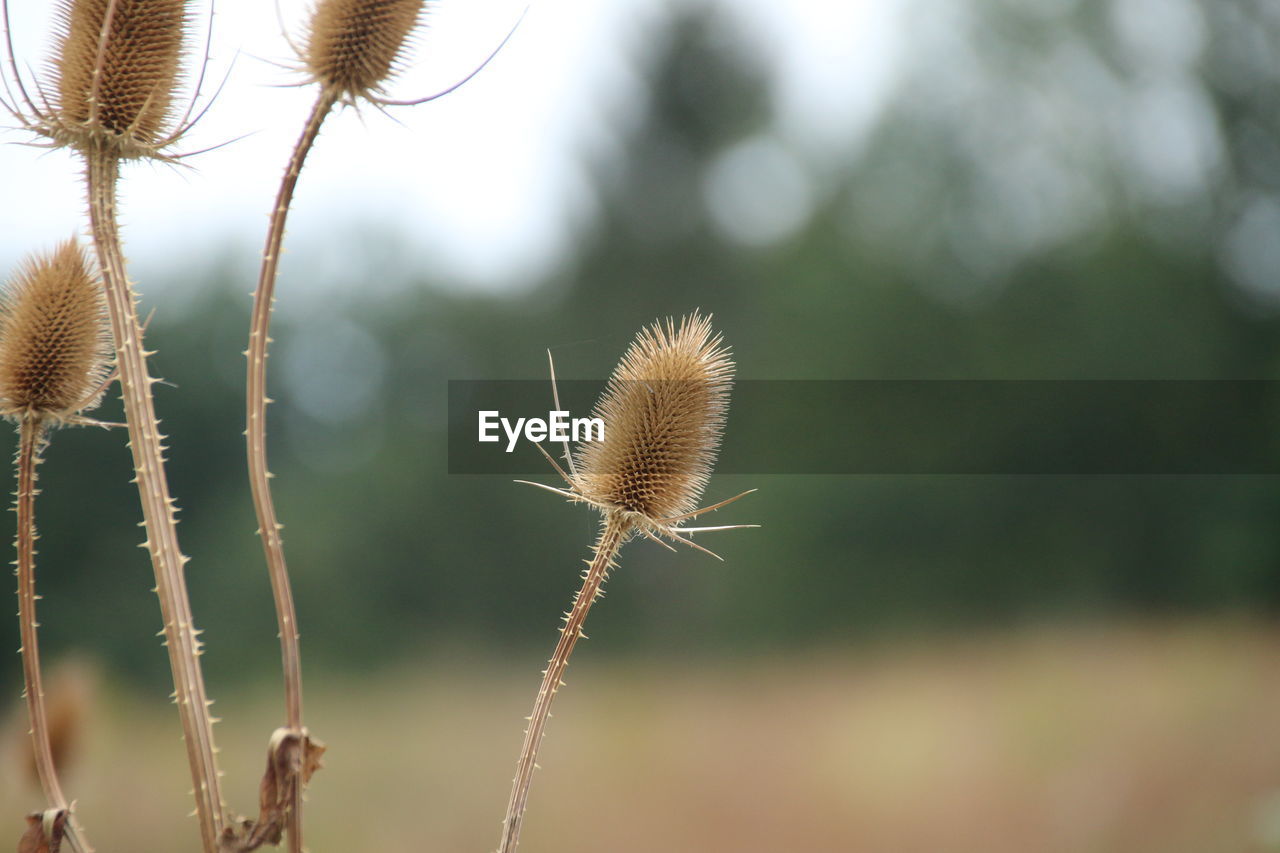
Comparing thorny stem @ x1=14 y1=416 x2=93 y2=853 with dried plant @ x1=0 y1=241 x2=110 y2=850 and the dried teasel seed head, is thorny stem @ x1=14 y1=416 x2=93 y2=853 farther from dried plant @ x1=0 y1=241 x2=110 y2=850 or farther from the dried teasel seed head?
the dried teasel seed head

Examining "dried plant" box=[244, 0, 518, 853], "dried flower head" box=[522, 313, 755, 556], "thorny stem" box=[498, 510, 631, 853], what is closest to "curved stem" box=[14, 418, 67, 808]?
"dried plant" box=[244, 0, 518, 853]

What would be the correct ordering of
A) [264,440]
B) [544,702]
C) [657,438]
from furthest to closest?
1. [657,438]
2. [544,702]
3. [264,440]

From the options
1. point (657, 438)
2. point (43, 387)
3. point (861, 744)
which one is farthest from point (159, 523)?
point (861, 744)

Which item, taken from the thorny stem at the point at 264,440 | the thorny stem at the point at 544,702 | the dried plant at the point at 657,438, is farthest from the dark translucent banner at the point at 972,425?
the thorny stem at the point at 264,440

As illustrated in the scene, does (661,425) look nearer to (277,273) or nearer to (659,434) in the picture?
(659,434)

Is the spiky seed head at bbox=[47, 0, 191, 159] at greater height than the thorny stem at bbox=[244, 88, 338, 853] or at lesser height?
greater

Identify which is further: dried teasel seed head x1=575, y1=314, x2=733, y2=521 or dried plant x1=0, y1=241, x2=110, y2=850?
dried teasel seed head x1=575, y1=314, x2=733, y2=521
